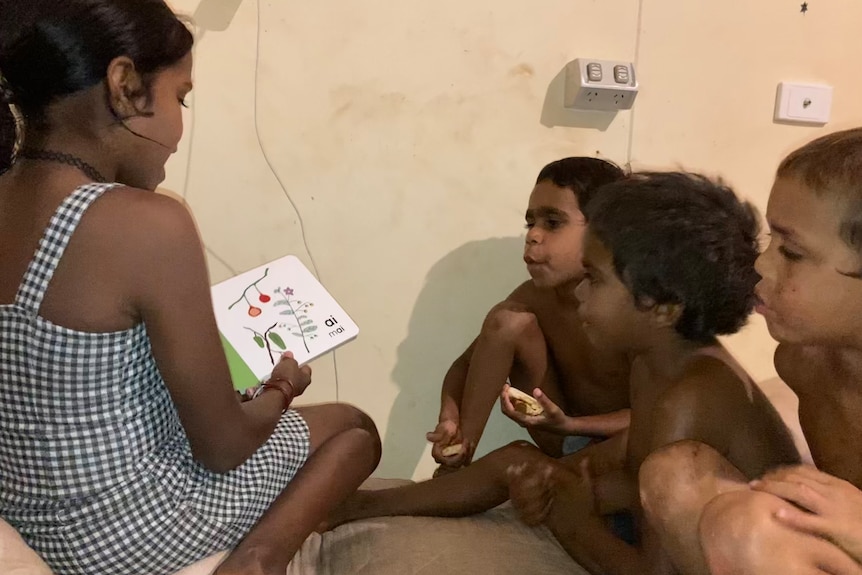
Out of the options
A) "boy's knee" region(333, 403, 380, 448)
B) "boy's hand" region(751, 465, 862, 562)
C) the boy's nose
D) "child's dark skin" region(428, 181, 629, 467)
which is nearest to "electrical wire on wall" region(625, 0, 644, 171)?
"child's dark skin" region(428, 181, 629, 467)

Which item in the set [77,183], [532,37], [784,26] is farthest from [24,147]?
[784,26]

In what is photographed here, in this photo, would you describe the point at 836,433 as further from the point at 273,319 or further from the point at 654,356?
the point at 273,319

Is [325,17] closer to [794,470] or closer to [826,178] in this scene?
[826,178]

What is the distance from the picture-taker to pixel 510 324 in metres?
1.25

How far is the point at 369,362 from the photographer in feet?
4.63

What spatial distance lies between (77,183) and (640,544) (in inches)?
31.8

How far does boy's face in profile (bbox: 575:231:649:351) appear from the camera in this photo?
97 centimetres

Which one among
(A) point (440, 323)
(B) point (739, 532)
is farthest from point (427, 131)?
(B) point (739, 532)

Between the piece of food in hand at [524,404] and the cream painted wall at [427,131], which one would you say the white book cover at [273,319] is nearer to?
the cream painted wall at [427,131]

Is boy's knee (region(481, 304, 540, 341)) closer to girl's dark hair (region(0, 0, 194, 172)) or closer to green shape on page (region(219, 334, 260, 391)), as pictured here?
green shape on page (region(219, 334, 260, 391))

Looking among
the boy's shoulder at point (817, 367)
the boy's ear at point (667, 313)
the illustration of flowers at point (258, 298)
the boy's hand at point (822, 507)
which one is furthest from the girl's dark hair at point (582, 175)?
Result: the boy's hand at point (822, 507)

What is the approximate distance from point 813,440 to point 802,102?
0.83 meters

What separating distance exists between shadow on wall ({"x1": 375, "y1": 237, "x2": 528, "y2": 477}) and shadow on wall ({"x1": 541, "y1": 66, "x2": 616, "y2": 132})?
239mm

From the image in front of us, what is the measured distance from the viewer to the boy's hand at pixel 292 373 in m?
1.00
